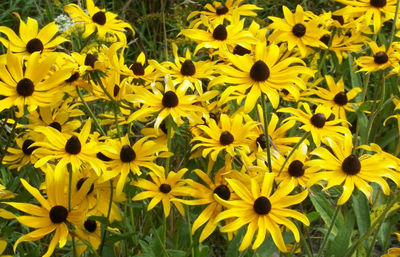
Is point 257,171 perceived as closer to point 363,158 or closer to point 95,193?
point 363,158

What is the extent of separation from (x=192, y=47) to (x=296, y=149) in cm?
150

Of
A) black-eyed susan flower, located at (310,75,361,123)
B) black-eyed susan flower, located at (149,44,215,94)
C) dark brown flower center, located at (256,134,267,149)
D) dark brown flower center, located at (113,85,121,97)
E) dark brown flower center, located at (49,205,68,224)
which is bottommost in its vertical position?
black-eyed susan flower, located at (310,75,361,123)

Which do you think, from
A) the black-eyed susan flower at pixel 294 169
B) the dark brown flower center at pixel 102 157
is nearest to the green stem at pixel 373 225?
the black-eyed susan flower at pixel 294 169

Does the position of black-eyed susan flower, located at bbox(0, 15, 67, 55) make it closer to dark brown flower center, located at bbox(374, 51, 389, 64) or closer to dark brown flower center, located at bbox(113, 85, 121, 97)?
dark brown flower center, located at bbox(113, 85, 121, 97)

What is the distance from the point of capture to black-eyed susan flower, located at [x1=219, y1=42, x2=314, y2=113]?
134cm

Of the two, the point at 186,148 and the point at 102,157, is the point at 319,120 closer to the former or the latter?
the point at 186,148

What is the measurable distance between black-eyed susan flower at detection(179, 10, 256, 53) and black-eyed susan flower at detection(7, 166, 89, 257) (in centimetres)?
61

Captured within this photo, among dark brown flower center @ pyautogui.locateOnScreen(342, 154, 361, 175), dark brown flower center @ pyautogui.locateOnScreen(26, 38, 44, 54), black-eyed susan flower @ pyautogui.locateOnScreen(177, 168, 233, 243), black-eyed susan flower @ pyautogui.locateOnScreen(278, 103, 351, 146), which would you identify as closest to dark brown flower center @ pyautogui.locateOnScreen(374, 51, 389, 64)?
black-eyed susan flower @ pyautogui.locateOnScreen(278, 103, 351, 146)

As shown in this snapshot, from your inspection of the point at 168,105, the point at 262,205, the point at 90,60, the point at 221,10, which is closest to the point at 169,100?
the point at 168,105

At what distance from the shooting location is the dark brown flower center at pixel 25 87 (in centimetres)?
141

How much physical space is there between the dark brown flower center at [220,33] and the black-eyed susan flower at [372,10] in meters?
0.39

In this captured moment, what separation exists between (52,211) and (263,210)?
49 centimetres

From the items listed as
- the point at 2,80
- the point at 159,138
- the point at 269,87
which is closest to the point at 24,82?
the point at 2,80

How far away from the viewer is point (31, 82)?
142 cm
